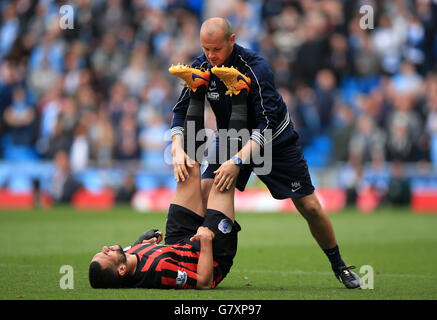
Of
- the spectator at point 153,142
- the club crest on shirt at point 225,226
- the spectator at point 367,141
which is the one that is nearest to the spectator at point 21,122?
the spectator at point 153,142

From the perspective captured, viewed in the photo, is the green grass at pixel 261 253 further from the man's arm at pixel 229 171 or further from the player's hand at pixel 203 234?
the man's arm at pixel 229 171

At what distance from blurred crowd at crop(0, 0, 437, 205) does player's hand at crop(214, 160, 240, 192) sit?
491 inches

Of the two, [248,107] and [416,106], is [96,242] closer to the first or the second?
[248,107]

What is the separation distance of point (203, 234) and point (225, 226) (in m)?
0.29

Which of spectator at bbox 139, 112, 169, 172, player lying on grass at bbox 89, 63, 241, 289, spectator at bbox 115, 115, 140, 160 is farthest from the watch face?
spectator at bbox 115, 115, 140, 160

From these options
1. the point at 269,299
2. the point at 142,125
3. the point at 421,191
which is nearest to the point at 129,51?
the point at 142,125

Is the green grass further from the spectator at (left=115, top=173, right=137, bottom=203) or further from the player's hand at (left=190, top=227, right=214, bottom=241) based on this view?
the spectator at (left=115, top=173, right=137, bottom=203)

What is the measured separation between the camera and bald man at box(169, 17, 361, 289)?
7.25 meters

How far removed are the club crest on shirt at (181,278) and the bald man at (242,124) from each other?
0.72m

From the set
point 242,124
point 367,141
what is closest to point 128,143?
point 367,141

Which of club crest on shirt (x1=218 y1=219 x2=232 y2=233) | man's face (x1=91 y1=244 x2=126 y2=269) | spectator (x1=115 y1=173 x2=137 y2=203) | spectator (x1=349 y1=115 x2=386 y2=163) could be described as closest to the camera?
man's face (x1=91 y1=244 x2=126 y2=269)

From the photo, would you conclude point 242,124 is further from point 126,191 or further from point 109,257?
point 126,191

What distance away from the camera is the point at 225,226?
713 cm
